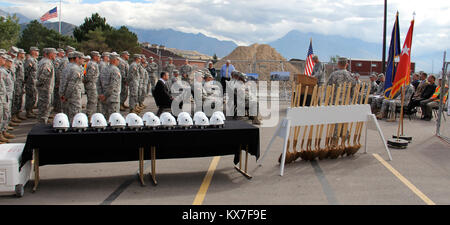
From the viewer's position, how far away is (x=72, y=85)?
27.9 ft

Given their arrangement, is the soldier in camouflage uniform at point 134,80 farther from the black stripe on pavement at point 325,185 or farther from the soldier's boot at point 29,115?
the black stripe on pavement at point 325,185

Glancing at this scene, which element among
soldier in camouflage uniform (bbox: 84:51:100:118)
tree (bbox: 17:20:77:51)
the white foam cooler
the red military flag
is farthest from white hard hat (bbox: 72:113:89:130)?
tree (bbox: 17:20:77:51)

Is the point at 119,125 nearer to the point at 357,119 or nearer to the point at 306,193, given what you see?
the point at 306,193

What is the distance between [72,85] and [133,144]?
3.96 meters

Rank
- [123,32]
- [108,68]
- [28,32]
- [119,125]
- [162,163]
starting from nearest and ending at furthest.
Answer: [119,125] < [162,163] < [108,68] < [123,32] < [28,32]

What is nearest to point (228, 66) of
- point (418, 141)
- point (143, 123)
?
point (418, 141)

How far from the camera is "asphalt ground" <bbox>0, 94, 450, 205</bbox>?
5176 mm

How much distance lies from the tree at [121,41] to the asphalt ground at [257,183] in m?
48.6

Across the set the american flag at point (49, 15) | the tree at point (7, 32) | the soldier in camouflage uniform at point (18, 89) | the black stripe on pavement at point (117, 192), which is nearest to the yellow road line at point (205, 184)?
the black stripe on pavement at point (117, 192)

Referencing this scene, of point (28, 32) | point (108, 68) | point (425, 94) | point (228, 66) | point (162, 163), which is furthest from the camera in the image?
point (28, 32)

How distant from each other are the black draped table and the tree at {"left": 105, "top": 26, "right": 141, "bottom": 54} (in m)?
49.1

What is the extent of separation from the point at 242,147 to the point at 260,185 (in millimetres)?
751

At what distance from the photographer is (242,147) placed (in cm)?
628

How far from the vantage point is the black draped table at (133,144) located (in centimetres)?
515
